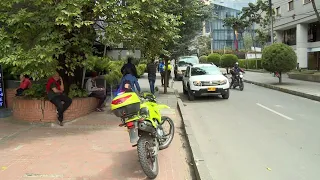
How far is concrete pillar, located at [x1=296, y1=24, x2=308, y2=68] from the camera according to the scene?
36.5 meters

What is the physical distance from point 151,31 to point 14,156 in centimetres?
480

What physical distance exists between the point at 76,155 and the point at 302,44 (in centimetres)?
3581

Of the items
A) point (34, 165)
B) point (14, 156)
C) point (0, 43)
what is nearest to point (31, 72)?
point (0, 43)

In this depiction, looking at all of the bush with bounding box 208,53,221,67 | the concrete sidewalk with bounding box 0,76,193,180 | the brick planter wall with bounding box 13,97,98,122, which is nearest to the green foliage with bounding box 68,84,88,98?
the brick planter wall with bounding box 13,97,98,122

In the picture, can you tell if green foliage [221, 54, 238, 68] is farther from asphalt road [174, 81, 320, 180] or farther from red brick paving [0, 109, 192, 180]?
red brick paving [0, 109, 192, 180]

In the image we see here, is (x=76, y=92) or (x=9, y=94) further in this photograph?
(x=9, y=94)

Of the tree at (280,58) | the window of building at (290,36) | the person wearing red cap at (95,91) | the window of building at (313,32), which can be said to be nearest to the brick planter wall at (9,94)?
the person wearing red cap at (95,91)

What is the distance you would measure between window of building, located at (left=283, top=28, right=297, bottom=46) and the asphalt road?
30.3m

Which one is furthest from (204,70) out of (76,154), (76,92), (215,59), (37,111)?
(215,59)

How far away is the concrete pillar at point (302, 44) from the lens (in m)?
36.5

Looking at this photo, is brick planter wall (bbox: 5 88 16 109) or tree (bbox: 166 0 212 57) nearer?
brick planter wall (bbox: 5 88 16 109)

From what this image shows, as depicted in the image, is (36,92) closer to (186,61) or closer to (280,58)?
(280,58)

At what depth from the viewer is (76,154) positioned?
6.10 metres

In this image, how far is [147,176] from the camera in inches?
196
